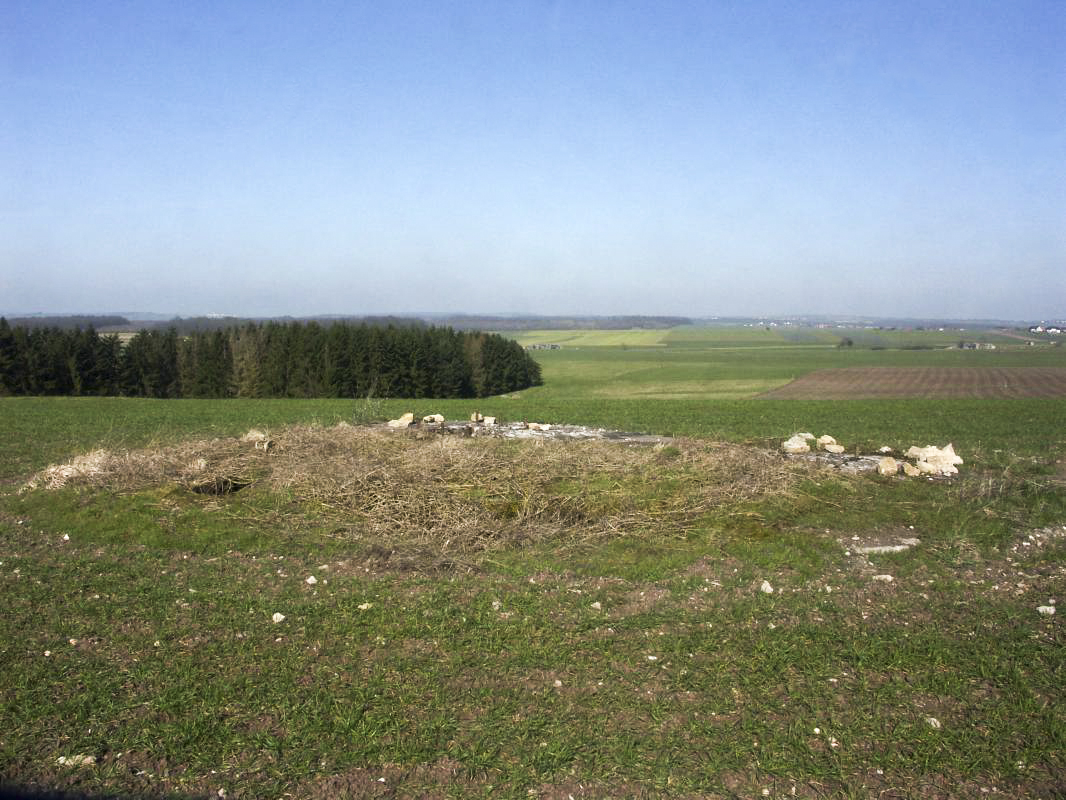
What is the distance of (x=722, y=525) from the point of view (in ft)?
32.7

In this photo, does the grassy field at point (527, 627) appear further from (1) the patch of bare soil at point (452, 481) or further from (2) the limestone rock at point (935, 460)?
(2) the limestone rock at point (935, 460)

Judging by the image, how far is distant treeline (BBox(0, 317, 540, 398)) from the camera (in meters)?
41.8

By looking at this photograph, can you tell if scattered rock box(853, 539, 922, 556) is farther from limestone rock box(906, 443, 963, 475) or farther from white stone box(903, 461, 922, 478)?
limestone rock box(906, 443, 963, 475)

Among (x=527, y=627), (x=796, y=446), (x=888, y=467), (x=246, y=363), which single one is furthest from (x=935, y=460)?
(x=246, y=363)

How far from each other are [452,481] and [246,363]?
37131 millimetres

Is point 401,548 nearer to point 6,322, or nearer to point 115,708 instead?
point 115,708

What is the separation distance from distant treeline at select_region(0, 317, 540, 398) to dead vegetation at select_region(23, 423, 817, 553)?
2971cm

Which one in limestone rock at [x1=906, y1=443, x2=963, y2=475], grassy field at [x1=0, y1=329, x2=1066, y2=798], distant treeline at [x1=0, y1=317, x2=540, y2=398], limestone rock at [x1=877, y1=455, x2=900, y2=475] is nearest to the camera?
grassy field at [x1=0, y1=329, x2=1066, y2=798]

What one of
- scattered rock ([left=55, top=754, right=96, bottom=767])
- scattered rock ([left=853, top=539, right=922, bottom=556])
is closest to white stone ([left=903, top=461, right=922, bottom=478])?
scattered rock ([left=853, top=539, right=922, bottom=556])

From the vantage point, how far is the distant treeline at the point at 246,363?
4178 cm

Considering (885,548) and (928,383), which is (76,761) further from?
(928,383)

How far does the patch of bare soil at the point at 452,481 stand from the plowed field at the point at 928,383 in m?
27.2

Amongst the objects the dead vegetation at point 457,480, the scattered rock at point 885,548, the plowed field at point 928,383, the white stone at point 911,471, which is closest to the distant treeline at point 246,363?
the plowed field at point 928,383

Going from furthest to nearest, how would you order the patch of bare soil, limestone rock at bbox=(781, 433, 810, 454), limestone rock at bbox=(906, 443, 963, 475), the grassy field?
1. limestone rock at bbox=(781, 433, 810, 454)
2. limestone rock at bbox=(906, 443, 963, 475)
3. the patch of bare soil
4. the grassy field
